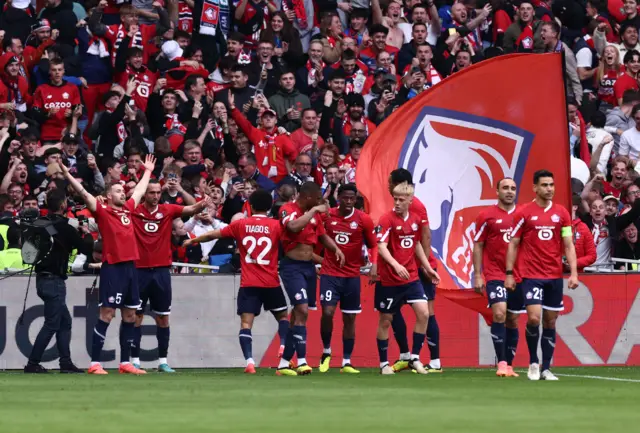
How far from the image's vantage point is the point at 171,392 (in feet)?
43.6

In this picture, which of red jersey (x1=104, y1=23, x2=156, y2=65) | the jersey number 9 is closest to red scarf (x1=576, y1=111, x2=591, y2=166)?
red jersey (x1=104, y1=23, x2=156, y2=65)

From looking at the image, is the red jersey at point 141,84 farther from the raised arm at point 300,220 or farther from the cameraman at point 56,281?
the raised arm at point 300,220

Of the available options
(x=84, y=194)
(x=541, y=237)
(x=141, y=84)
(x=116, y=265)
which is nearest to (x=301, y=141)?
(x=141, y=84)

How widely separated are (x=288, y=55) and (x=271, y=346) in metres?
7.51

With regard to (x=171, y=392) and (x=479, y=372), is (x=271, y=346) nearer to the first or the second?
(x=479, y=372)

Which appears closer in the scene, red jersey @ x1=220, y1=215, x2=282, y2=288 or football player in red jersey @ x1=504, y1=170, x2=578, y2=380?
football player in red jersey @ x1=504, y1=170, x2=578, y2=380

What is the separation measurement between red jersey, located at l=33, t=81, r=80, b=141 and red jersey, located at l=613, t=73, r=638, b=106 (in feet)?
31.0

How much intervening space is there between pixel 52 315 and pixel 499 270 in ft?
18.0

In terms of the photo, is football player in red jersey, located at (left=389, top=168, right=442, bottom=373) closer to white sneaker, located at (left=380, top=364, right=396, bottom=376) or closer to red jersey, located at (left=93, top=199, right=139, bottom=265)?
white sneaker, located at (left=380, top=364, right=396, bottom=376)

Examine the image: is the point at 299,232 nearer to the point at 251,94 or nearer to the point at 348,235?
the point at 348,235

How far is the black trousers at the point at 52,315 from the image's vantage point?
691 inches

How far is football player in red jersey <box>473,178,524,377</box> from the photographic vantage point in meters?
16.1

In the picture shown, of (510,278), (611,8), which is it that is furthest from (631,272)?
(611,8)

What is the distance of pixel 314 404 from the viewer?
38.9 ft
